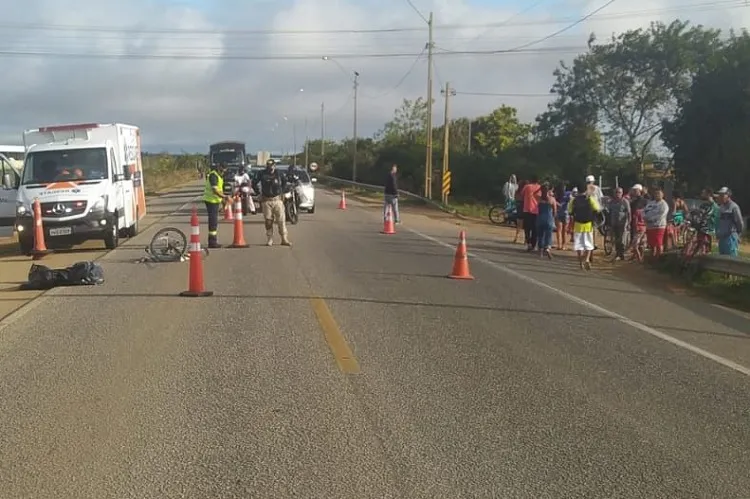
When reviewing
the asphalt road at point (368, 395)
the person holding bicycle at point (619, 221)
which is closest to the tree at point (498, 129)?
the person holding bicycle at point (619, 221)

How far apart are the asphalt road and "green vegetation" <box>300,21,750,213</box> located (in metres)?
33.5

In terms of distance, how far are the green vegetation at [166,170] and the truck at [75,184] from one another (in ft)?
134

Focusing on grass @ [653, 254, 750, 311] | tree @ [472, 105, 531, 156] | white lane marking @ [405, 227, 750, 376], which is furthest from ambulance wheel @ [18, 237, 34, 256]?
tree @ [472, 105, 531, 156]

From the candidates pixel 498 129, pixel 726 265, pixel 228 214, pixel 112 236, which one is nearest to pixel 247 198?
pixel 228 214

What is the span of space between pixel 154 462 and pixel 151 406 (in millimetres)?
1257

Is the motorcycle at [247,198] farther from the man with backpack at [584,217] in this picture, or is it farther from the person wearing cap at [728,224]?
the person wearing cap at [728,224]

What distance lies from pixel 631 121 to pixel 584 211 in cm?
4328

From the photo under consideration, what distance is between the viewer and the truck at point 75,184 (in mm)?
18344

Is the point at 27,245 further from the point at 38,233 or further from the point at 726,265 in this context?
the point at 726,265

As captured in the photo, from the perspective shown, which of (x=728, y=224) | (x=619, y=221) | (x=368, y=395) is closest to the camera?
(x=368, y=395)

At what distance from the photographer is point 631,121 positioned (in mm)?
57844

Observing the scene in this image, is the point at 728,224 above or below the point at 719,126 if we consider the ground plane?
below

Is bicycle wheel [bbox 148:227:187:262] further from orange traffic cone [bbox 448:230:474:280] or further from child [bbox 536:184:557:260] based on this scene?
child [bbox 536:184:557:260]

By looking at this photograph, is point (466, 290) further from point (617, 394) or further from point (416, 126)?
point (416, 126)
